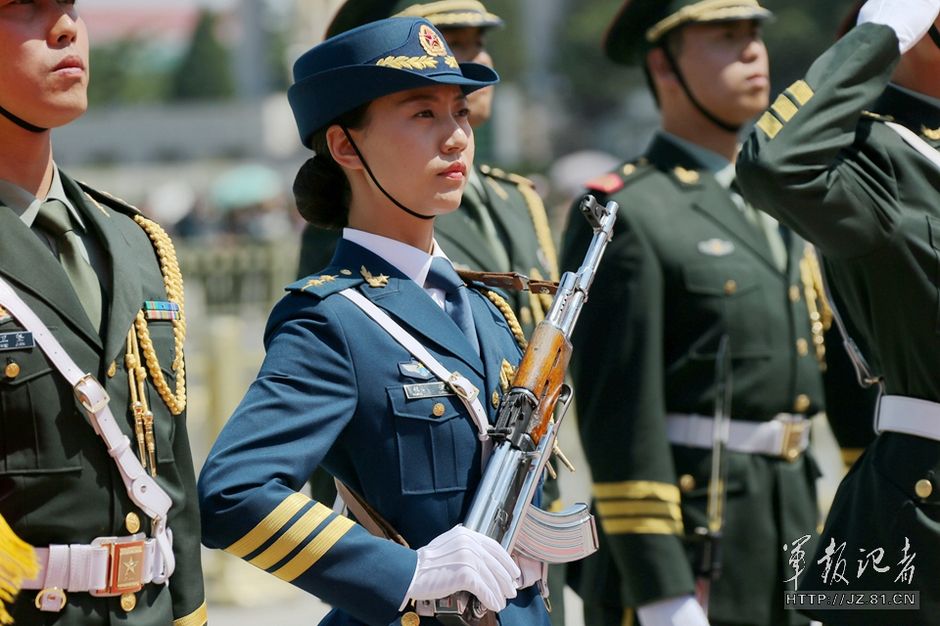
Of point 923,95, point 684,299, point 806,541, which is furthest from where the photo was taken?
point 684,299

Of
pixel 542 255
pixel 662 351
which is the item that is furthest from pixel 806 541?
pixel 542 255

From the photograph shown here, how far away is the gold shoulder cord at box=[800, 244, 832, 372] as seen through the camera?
4797mm

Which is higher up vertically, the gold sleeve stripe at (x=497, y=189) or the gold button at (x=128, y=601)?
the gold sleeve stripe at (x=497, y=189)

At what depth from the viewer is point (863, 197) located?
3.42 metres

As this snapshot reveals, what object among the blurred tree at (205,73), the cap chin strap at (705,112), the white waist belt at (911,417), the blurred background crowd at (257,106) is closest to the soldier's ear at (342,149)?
the white waist belt at (911,417)

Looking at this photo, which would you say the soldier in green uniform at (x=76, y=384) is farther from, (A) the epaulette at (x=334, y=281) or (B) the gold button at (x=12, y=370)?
(A) the epaulette at (x=334, y=281)

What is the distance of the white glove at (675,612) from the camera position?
170 inches

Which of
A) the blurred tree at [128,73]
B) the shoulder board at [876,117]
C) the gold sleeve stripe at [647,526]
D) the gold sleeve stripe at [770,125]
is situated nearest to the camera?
the gold sleeve stripe at [770,125]

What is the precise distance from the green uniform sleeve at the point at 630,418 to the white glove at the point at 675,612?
33 mm

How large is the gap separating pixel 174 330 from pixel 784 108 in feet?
4.34

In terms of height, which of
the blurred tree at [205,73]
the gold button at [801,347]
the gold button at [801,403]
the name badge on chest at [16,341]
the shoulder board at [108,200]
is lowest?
the blurred tree at [205,73]

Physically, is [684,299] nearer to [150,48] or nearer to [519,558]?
[519,558]

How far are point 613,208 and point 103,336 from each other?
1.10 meters

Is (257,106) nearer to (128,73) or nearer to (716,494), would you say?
(128,73)
